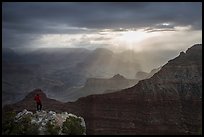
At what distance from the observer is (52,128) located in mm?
25156

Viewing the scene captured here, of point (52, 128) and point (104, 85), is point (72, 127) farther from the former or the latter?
point (104, 85)

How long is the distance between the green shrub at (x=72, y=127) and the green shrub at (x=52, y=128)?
18.8 inches

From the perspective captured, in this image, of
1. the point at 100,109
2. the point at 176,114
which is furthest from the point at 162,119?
the point at 100,109

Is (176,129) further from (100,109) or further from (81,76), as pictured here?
(81,76)

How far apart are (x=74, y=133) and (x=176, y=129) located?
2952cm

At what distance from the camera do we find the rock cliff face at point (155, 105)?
54.9 m

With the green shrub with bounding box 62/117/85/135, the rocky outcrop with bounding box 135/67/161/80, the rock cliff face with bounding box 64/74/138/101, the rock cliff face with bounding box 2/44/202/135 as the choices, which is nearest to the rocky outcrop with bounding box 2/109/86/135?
the green shrub with bounding box 62/117/85/135

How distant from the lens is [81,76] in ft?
626

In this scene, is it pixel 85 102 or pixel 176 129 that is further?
pixel 85 102

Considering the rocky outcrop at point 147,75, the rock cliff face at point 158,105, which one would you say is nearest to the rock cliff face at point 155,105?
the rock cliff face at point 158,105

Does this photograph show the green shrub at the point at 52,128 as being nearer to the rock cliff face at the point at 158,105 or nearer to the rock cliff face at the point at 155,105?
the rock cliff face at the point at 155,105

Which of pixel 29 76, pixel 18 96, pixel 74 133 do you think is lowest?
pixel 74 133

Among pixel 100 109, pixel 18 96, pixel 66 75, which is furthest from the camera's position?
pixel 66 75

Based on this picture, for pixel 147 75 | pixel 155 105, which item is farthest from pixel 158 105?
pixel 147 75
